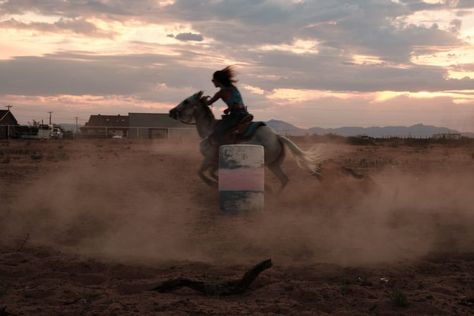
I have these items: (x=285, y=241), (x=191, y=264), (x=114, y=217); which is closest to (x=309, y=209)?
(x=285, y=241)

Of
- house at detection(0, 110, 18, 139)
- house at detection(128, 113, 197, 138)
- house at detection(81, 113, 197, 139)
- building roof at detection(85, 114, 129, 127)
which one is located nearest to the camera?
house at detection(0, 110, 18, 139)

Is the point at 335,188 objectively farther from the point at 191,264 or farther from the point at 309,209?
the point at 191,264

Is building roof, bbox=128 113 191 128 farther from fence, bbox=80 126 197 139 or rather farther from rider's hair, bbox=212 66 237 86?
rider's hair, bbox=212 66 237 86

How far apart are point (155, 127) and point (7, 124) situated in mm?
15848

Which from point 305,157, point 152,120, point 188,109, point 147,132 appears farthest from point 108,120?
point 305,157

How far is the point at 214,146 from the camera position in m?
12.2

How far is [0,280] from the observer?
6613mm

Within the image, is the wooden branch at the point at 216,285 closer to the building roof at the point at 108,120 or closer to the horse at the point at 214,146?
the horse at the point at 214,146

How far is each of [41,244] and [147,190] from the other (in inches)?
209

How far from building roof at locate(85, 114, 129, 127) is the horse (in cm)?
7612

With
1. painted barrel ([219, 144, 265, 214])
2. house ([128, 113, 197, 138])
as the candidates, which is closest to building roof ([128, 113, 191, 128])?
house ([128, 113, 197, 138])

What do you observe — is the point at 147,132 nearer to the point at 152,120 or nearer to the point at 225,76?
the point at 152,120

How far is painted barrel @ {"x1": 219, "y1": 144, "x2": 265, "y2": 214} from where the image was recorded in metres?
10.8

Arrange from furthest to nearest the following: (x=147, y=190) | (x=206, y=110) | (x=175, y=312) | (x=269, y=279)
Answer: (x=147, y=190) → (x=206, y=110) → (x=269, y=279) → (x=175, y=312)
